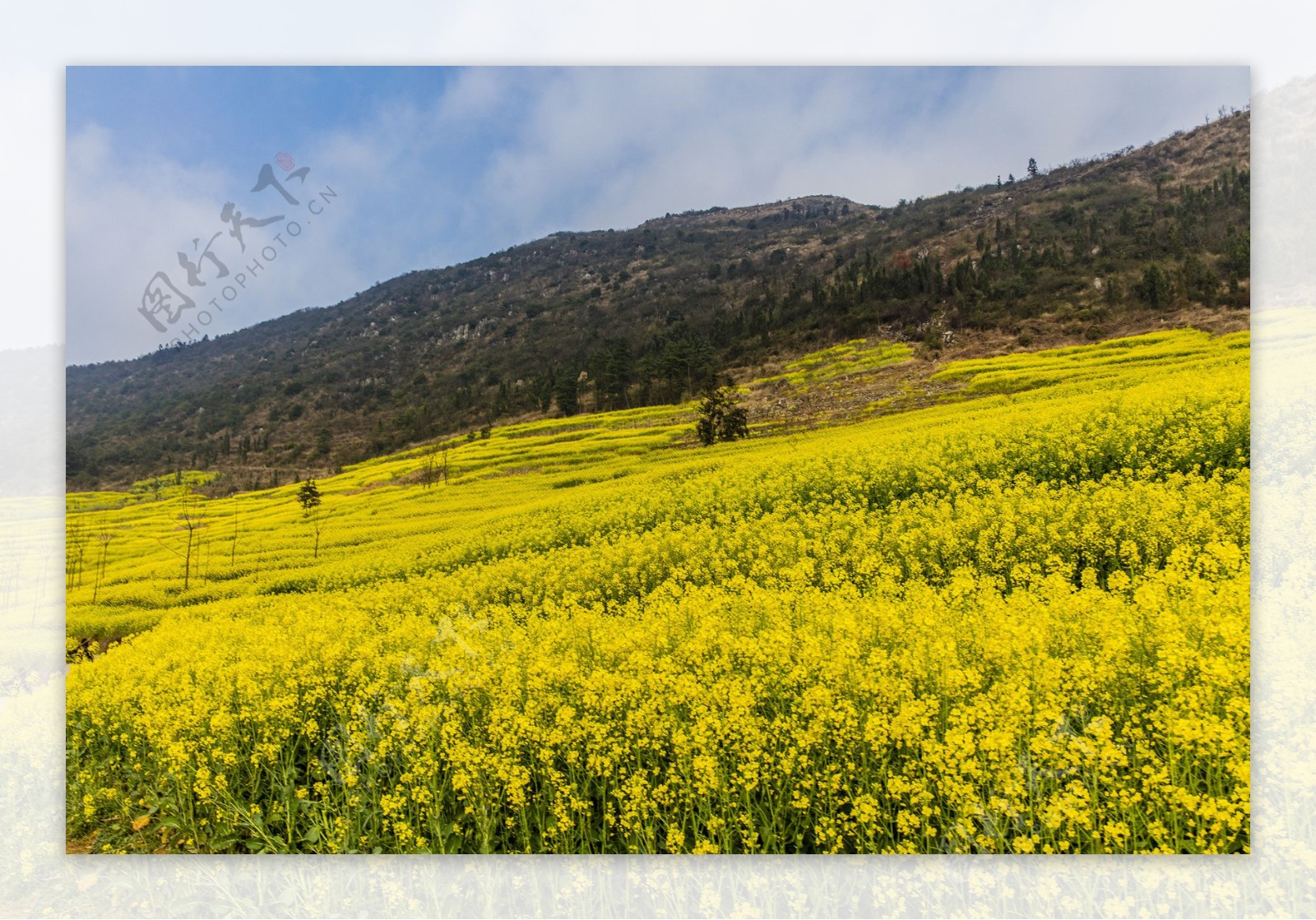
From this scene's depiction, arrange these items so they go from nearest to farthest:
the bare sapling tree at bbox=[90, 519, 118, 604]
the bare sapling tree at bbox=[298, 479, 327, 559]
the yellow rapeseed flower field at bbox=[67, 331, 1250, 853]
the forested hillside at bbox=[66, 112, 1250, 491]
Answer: the yellow rapeseed flower field at bbox=[67, 331, 1250, 853], the bare sapling tree at bbox=[90, 519, 118, 604], the forested hillside at bbox=[66, 112, 1250, 491], the bare sapling tree at bbox=[298, 479, 327, 559]

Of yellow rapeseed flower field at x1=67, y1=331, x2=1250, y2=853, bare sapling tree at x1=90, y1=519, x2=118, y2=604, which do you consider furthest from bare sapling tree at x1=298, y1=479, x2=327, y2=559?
bare sapling tree at x1=90, y1=519, x2=118, y2=604

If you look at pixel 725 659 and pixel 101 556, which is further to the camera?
pixel 101 556

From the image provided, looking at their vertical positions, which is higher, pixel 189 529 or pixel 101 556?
pixel 189 529

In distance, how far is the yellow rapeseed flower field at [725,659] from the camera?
307cm

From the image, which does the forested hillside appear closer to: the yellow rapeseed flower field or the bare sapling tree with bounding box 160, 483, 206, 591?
the bare sapling tree with bounding box 160, 483, 206, 591

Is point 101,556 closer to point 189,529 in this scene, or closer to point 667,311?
point 189,529

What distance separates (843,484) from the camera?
6.68m

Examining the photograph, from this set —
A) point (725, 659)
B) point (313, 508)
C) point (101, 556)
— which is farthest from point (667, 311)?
point (725, 659)

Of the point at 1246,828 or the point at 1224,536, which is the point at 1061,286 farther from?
the point at 1246,828

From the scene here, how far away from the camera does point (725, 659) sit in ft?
12.0

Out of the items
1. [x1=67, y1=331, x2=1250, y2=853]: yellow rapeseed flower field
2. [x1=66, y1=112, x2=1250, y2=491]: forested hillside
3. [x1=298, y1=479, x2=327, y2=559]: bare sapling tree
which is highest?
[x1=66, y1=112, x2=1250, y2=491]: forested hillside

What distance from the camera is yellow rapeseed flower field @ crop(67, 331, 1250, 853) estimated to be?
3068 mm

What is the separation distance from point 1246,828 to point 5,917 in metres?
7.12

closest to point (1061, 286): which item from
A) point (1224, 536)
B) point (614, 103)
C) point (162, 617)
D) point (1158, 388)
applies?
point (1158, 388)
